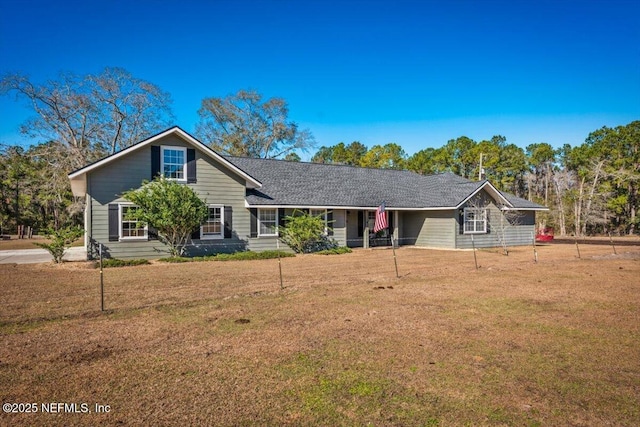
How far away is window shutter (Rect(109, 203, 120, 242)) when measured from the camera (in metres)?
17.0

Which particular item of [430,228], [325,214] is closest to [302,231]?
[325,214]

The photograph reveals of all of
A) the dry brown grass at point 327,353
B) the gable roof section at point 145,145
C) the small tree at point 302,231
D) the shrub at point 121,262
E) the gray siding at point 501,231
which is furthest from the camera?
the gray siding at point 501,231

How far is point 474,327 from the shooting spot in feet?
22.2

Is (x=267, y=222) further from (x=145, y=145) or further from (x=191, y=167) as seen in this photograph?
(x=145, y=145)

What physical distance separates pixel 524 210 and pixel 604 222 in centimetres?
1738

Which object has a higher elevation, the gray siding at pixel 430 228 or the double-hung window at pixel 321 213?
the double-hung window at pixel 321 213

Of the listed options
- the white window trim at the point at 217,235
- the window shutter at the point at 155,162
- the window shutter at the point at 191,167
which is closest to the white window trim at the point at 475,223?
the white window trim at the point at 217,235

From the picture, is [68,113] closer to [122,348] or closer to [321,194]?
[321,194]

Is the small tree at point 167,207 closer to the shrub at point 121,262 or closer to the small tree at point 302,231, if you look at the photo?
the shrub at point 121,262

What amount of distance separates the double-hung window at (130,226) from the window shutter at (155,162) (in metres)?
1.68

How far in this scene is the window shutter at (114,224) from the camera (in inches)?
668

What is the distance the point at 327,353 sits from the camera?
5.54m

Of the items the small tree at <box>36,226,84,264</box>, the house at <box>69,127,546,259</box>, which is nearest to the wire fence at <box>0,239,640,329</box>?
the small tree at <box>36,226,84,264</box>

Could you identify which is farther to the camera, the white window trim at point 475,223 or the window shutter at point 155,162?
the white window trim at point 475,223
